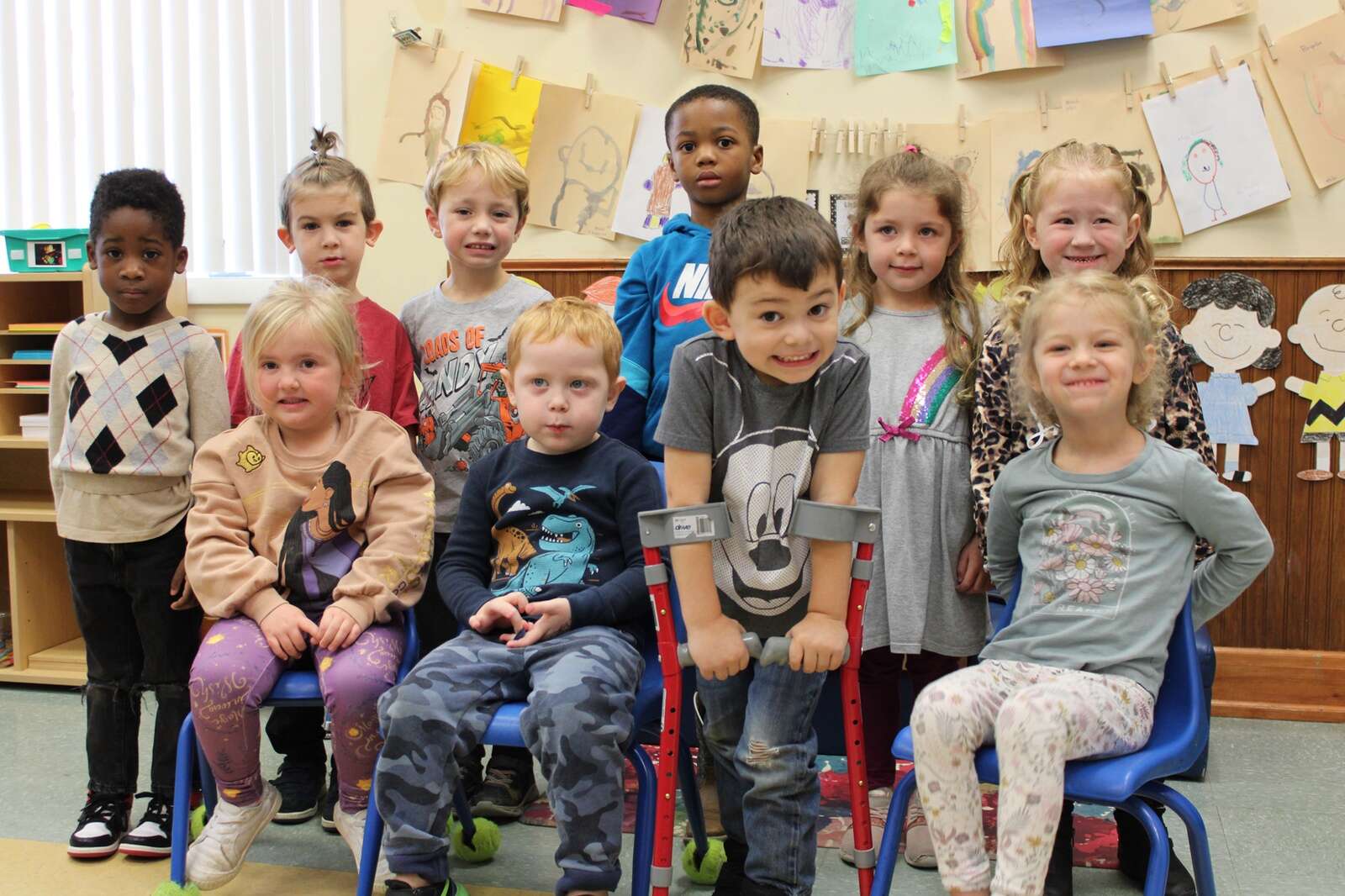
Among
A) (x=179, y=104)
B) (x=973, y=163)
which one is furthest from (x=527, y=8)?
(x=973, y=163)

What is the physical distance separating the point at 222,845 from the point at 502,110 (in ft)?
6.56

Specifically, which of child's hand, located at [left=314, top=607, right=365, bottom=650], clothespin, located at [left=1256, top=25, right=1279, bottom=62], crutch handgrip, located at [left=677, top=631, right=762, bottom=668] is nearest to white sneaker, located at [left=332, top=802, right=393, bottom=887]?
child's hand, located at [left=314, top=607, right=365, bottom=650]

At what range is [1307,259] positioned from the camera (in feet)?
9.02

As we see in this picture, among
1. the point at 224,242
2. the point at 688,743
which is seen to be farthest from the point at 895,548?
the point at 224,242

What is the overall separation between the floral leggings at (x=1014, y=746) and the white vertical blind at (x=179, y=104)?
2.49 m

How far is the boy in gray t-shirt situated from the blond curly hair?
9.4 inches

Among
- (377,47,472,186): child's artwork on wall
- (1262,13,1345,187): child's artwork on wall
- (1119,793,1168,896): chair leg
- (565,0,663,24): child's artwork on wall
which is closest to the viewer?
(1119,793,1168,896): chair leg

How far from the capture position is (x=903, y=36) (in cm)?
288

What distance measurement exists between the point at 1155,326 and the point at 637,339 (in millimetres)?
871

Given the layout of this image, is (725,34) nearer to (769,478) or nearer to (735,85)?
(735,85)

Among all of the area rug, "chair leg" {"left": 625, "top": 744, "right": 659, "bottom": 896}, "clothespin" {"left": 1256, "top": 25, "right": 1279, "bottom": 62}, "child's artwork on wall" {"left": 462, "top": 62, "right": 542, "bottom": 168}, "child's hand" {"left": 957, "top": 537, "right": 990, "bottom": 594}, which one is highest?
"clothespin" {"left": 1256, "top": 25, "right": 1279, "bottom": 62}

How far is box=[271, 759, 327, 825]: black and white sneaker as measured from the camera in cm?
217

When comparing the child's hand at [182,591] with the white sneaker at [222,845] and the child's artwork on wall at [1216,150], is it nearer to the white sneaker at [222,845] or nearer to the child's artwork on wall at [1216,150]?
the white sneaker at [222,845]

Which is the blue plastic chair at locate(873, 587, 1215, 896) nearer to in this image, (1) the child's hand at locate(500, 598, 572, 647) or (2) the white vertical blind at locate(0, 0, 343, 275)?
(1) the child's hand at locate(500, 598, 572, 647)
